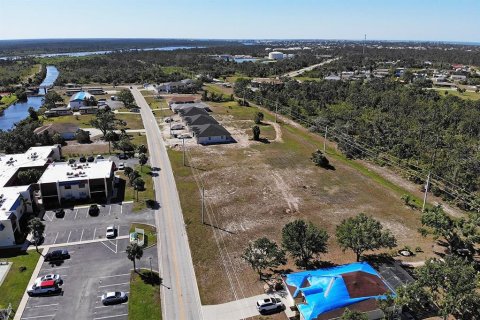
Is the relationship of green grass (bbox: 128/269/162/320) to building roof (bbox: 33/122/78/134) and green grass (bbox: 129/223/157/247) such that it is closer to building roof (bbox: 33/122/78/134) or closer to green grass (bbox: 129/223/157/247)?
green grass (bbox: 129/223/157/247)

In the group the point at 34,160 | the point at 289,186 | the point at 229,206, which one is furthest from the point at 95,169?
the point at 289,186

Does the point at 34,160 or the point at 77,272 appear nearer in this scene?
the point at 77,272

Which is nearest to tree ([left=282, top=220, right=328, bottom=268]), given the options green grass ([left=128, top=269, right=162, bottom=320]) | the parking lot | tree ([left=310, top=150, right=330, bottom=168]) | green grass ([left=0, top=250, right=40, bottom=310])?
green grass ([left=128, top=269, right=162, bottom=320])

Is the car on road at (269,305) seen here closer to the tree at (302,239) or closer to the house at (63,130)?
the tree at (302,239)

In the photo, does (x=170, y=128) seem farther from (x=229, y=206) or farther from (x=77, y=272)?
(x=77, y=272)

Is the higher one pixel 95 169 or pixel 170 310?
pixel 95 169

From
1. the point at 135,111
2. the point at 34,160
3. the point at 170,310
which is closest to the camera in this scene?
the point at 170,310

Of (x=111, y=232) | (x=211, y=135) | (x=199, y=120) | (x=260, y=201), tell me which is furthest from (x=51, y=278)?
(x=199, y=120)

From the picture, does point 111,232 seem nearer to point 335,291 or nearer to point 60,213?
point 60,213

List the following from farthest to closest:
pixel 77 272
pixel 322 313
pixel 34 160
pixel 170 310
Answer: pixel 34 160 → pixel 77 272 → pixel 170 310 → pixel 322 313
